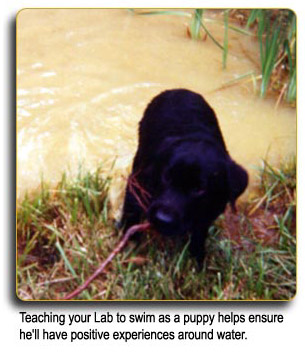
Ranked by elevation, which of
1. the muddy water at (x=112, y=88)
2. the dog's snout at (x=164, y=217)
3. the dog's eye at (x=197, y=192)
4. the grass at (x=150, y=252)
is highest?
the muddy water at (x=112, y=88)

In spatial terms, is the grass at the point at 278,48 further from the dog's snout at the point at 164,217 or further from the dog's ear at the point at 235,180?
the dog's snout at the point at 164,217

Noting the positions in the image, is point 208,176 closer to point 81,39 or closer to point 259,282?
point 259,282

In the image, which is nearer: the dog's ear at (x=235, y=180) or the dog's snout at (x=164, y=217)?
the dog's snout at (x=164, y=217)

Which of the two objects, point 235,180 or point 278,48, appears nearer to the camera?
point 235,180

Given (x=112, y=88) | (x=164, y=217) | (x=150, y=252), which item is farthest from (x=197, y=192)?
(x=112, y=88)

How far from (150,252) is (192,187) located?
33cm

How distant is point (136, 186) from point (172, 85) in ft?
1.29

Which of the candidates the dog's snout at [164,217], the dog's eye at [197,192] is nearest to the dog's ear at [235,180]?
the dog's eye at [197,192]

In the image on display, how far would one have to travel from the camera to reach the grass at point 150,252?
2.48 metres

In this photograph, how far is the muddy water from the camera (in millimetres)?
→ 2543

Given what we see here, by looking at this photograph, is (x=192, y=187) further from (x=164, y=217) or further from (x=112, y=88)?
(x=112, y=88)

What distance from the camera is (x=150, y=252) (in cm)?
254

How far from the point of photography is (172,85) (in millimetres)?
2602

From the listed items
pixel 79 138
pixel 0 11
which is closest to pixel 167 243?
pixel 79 138
